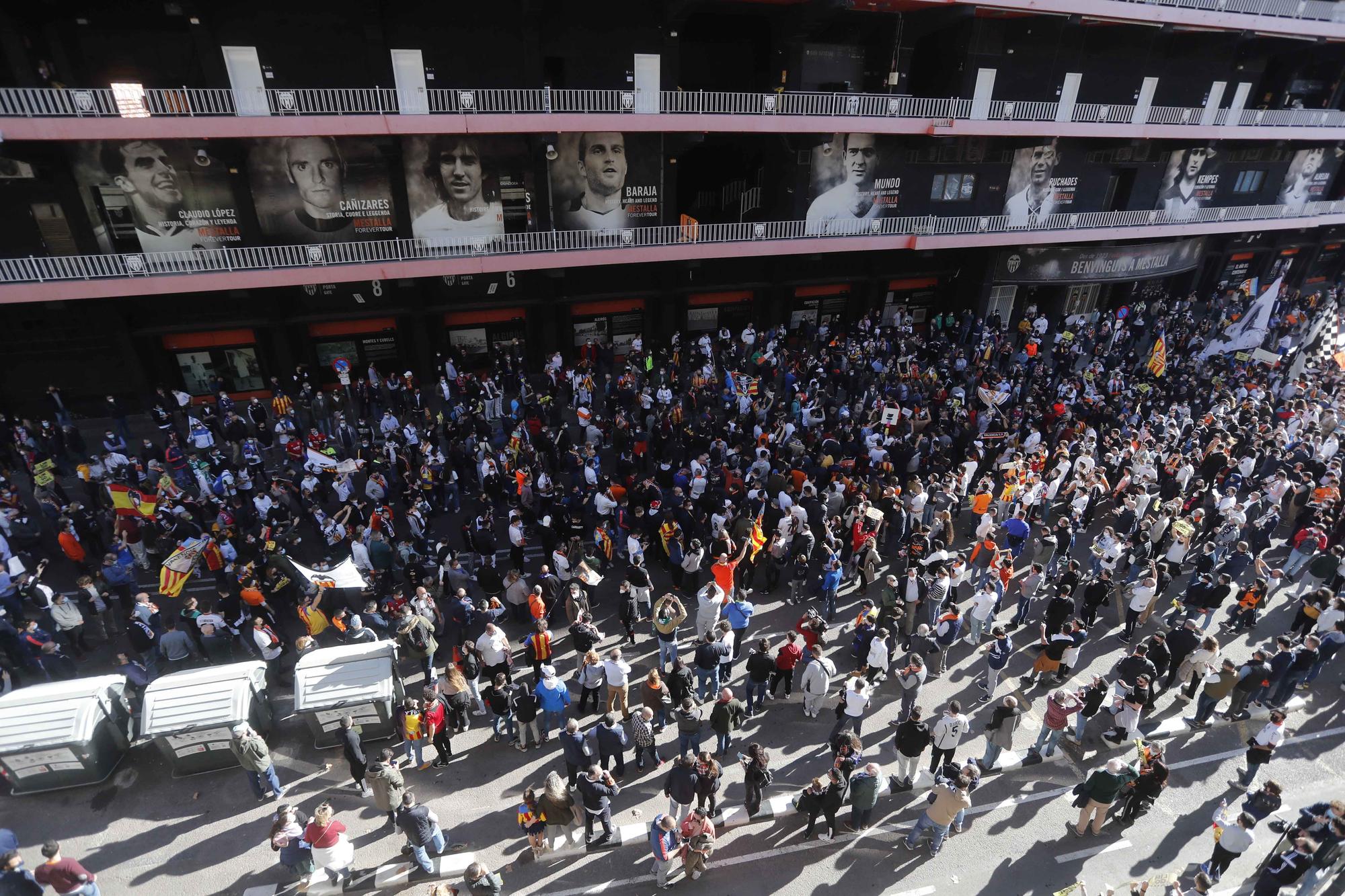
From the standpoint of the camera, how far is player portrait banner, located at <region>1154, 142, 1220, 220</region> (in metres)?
27.9

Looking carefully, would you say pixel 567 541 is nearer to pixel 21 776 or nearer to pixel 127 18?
pixel 21 776

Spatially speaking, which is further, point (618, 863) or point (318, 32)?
point (318, 32)

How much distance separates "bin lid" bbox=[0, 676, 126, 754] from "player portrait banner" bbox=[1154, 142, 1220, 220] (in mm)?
35872

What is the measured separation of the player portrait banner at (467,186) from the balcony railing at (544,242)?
0.54 metres

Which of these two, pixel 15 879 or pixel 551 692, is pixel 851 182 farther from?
pixel 15 879

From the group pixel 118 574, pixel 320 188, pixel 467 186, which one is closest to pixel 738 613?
pixel 118 574

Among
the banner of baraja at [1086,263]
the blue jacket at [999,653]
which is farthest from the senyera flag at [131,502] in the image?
the banner of baraja at [1086,263]

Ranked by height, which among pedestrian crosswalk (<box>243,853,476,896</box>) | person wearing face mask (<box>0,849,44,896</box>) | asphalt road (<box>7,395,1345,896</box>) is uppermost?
person wearing face mask (<box>0,849,44,896</box>)

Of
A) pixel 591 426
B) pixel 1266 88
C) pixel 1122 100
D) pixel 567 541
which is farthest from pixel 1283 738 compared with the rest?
pixel 1266 88

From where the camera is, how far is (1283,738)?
10758 mm

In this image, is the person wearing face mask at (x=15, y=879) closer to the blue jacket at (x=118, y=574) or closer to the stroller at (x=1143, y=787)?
the blue jacket at (x=118, y=574)

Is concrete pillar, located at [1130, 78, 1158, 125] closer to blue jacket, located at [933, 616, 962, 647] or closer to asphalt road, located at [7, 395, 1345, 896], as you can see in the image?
asphalt road, located at [7, 395, 1345, 896]

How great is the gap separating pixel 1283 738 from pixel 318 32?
2515 centimetres

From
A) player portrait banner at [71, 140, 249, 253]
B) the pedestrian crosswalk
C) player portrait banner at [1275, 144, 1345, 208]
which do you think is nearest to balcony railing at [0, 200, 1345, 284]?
player portrait banner at [71, 140, 249, 253]
